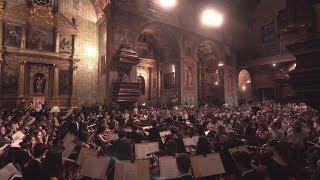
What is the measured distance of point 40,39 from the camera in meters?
18.5

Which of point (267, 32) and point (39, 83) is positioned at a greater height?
point (267, 32)

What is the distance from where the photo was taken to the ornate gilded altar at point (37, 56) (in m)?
17.0

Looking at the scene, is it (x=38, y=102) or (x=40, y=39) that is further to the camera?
(x=40, y=39)

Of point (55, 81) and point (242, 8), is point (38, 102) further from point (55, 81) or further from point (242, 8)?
point (242, 8)

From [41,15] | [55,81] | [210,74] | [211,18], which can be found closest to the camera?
[41,15]

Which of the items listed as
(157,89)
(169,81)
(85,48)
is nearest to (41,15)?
(85,48)

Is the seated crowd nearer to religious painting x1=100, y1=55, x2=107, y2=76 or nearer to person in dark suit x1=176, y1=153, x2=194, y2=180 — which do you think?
person in dark suit x1=176, y1=153, x2=194, y2=180

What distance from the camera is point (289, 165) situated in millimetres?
4234

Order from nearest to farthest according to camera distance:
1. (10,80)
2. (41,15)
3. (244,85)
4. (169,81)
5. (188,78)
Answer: (10,80) → (41,15) → (188,78) → (169,81) → (244,85)

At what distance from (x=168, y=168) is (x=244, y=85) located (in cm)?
2911

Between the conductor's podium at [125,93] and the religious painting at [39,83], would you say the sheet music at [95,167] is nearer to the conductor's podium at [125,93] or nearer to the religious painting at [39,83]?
the conductor's podium at [125,93]

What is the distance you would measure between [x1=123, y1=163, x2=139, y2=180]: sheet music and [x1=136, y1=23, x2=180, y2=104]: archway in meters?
19.2

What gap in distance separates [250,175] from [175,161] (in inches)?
49.7

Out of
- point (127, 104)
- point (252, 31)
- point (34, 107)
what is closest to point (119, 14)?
point (127, 104)
